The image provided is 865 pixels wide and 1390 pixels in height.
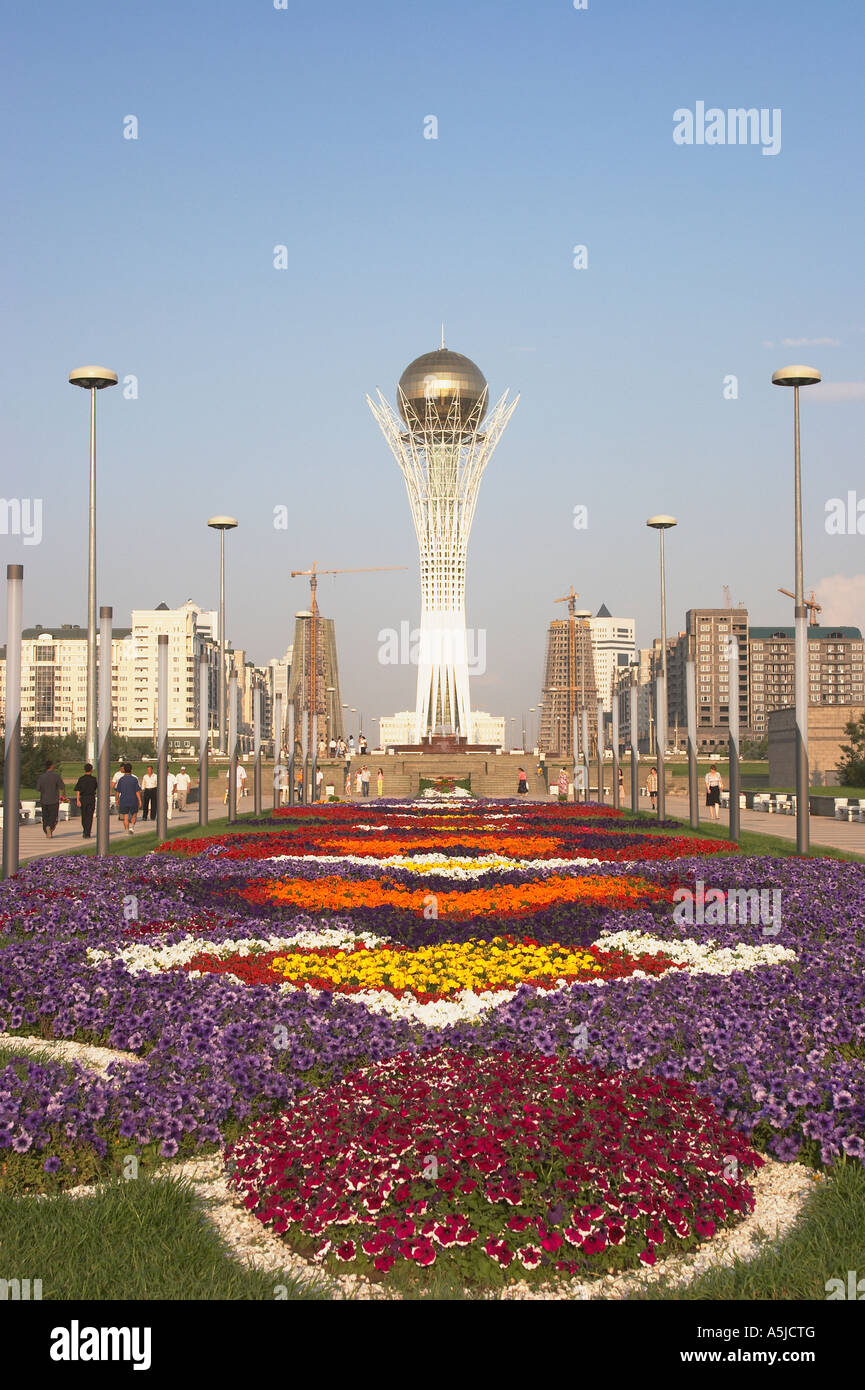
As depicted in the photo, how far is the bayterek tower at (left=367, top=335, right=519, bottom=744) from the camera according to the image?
7056 cm

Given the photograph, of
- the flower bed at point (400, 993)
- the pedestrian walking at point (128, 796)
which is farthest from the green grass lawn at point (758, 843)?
the pedestrian walking at point (128, 796)

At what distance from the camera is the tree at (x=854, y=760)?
47.5 m

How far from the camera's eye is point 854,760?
48.2 metres

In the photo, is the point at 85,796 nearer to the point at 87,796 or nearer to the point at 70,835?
the point at 87,796

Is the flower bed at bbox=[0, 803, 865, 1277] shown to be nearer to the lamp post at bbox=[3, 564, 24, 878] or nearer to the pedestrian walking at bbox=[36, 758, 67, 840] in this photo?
the lamp post at bbox=[3, 564, 24, 878]

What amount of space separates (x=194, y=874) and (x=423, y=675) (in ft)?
213

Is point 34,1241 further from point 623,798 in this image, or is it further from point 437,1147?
point 623,798

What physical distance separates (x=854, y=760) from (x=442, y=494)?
31.3 m

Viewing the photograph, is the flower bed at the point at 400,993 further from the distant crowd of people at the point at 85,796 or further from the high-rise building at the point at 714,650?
the high-rise building at the point at 714,650

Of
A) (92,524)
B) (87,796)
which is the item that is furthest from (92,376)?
(87,796)

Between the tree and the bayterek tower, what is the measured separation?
2850 cm

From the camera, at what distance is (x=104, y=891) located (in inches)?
448
